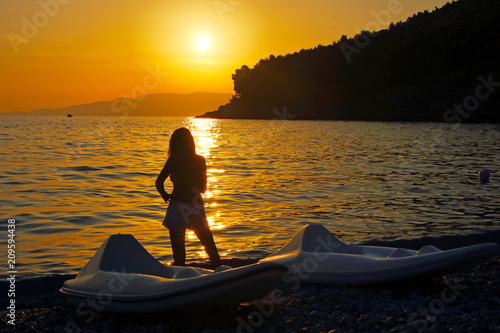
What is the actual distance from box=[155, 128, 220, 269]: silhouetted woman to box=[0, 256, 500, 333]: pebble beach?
1.45 m

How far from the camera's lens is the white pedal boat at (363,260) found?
20.2 feet

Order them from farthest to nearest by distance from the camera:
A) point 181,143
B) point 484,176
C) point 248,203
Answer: point 484,176 < point 248,203 < point 181,143

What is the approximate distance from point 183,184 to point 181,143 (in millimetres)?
547

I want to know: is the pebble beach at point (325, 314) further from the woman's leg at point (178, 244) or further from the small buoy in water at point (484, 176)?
the small buoy in water at point (484, 176)

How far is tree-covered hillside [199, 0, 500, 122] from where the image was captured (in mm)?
92312

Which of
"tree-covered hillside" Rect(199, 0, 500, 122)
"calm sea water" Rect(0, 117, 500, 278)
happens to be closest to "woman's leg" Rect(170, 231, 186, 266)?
"calm sea water" Rect(0, 117, 500, 278)

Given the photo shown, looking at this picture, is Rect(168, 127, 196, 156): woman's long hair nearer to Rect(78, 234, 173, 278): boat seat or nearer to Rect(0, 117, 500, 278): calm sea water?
Rect(78, 234, 173, 278): boat seat

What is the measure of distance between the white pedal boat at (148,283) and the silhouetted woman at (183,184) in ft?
2.02

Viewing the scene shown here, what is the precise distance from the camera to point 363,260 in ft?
22.1

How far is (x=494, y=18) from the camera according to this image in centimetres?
8969

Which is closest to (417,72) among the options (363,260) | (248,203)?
(248,203)

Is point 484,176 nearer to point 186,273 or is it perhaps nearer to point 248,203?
point 248,203

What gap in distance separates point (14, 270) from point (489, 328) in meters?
7.19

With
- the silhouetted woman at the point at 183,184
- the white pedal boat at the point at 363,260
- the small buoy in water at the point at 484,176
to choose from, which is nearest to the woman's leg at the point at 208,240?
the silhouetted woman at the point at 183,184
